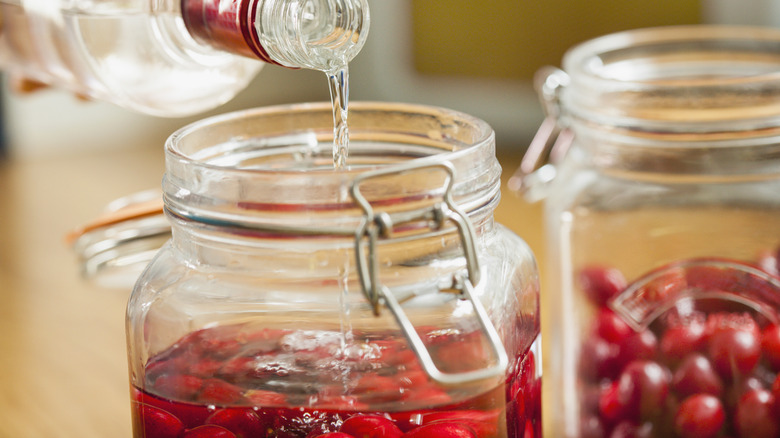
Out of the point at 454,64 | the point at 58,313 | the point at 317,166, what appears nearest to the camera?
the point at 317,166

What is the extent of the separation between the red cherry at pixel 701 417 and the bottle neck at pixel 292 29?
0.26 meters

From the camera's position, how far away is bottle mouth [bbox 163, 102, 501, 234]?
0.35 metres

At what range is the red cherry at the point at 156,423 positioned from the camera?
382mm

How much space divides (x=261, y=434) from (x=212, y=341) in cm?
4

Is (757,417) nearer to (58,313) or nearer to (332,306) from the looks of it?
(332,306)

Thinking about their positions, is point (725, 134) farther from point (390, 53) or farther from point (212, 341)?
point (390, 53)

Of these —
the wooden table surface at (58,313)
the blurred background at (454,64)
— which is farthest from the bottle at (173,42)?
the blurred background at (454,64)

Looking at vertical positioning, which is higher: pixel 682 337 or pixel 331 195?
pixel 331 195

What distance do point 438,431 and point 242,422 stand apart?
0.07 meters

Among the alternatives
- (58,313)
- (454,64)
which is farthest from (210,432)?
(454,64)

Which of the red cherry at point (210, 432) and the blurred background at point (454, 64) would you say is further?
the blurred background at point (454, 64)

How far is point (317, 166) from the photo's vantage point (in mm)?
482

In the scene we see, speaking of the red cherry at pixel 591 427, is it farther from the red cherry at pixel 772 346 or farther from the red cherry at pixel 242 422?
the red cherry at pixel 242 422

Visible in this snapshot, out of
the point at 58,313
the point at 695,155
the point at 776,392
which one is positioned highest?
the point at 695,155
